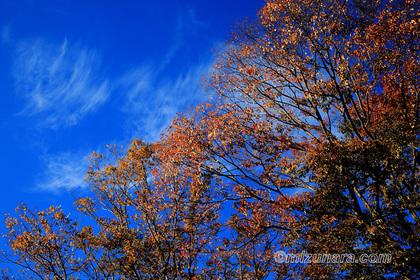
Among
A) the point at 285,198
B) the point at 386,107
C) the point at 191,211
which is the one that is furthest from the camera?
the point at 191,211

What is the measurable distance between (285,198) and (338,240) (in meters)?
2.34

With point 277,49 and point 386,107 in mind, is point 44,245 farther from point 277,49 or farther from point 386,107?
point 386,107

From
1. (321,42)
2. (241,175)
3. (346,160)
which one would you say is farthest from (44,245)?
(321,42)

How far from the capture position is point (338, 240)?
929 cm

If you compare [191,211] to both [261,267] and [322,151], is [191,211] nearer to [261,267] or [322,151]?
[261,267]

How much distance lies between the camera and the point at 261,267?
16.5 metres

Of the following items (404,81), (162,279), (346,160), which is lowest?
(162,279)

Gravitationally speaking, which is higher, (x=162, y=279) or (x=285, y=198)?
(x=285, y=198)

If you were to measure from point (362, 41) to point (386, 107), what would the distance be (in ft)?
10.6

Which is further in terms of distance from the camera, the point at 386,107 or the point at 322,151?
the point at 386,107

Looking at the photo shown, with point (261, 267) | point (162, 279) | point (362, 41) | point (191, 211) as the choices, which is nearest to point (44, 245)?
point (162, 279)

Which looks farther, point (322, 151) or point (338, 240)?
point (322, 151)

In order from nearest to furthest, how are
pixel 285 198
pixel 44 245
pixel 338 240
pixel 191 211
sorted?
1. pixel 338 240
2. pixel 285 198
3. pixel 44 245
4. pixel 191 211

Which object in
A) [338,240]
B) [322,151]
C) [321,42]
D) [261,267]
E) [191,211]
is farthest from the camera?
[261,267]
